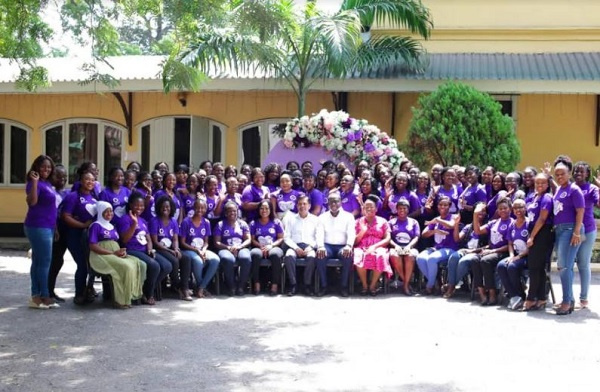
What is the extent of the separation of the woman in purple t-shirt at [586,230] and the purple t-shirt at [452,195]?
1.64 meters

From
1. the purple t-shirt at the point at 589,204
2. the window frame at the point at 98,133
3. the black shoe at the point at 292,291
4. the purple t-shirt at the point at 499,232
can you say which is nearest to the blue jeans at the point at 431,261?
the purple t-shirt at the point at 499,232

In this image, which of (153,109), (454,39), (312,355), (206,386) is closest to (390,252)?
(312,355)

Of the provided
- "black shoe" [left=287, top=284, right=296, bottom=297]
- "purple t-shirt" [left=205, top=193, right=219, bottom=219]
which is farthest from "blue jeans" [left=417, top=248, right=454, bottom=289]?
"purple t-shirt" [left=205, top=193, right=219, bottom=219]

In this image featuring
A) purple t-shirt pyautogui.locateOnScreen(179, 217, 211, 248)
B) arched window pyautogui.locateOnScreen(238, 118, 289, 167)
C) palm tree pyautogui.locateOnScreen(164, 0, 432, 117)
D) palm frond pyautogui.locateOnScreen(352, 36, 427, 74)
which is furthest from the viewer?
arched window pyautogui.locateOnScreen(238, 118, 289, 167)

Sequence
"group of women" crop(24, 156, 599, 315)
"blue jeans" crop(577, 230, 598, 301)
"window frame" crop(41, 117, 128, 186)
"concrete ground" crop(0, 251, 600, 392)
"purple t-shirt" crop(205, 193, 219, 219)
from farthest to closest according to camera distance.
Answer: "window frame" crop(41, 117, 128, 186), "purple t-shirt" crop(205, 193, 219, 219), "blue jeans" crop(577, 230, 598, 301), "group of women" crop(24, 156, 599, 315), "concrete ground" crop(0, 251, 600, 392)

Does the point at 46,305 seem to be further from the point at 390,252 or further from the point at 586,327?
the point at 586,327

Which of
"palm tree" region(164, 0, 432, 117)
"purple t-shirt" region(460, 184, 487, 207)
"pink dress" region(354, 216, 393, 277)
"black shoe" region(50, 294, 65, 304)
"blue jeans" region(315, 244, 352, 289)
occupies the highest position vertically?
"palm tree" region(164, 0, 432, 117)

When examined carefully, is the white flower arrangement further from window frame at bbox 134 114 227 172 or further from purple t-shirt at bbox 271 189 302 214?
window frame at bbox 134 114 227 172

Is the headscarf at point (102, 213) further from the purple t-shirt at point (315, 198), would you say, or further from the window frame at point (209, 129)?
the window frame at point (209, 129)

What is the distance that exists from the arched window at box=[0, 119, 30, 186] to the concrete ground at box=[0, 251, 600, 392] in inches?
348

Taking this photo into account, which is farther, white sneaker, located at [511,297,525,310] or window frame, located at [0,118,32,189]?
window frame, located at [0,118,32,189]

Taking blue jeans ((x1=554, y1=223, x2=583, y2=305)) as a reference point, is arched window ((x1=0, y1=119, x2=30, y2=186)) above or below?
above

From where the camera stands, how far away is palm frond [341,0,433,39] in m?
15.0

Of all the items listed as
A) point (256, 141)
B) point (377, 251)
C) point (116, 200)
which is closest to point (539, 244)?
point (377, 251)
